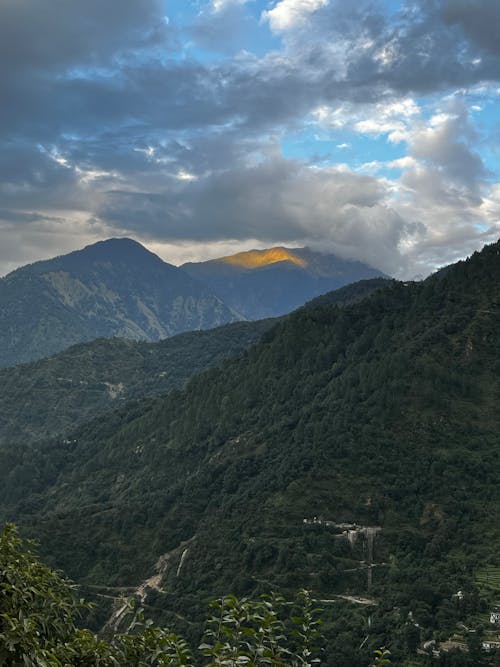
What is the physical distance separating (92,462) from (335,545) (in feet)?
364

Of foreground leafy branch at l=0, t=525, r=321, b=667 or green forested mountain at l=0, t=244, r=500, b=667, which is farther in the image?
green forested mountain at l=0, t=244, r=500, b=667

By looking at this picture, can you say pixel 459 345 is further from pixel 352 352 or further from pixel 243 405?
pixel 243 405

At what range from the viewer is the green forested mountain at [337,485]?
9512 centimetres

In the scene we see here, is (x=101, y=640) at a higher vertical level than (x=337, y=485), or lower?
higher

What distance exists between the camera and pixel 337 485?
122m

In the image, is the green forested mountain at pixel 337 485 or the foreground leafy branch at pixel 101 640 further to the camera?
the green forested mountain at pixel 337 485

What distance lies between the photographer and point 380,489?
389ft

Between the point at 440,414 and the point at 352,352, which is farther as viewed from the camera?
the point at 352,352

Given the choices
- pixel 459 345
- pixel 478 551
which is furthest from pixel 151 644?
pixel 459 345

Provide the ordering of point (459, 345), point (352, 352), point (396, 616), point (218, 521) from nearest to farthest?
point (396, 616), point (218, 521), point (459, 345), point (352, 352)

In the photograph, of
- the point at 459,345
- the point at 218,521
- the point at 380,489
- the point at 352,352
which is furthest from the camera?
the point at 352,352

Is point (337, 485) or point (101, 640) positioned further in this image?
point (337, 485)

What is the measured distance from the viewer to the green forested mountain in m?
95.1

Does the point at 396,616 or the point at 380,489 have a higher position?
Answer: the point at 380,489
